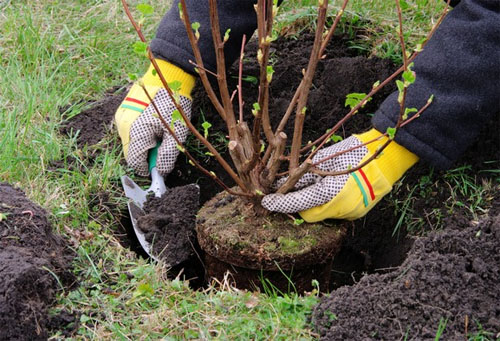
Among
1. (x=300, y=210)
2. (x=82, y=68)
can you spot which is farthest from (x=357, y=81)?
(x=82, y=68)

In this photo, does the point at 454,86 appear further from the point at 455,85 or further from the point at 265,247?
the point at 265,247

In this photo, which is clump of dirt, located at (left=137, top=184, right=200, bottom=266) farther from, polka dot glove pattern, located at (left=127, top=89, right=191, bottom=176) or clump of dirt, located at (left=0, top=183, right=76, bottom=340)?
clump of dirt, located at (left=0, top=183, right=76, bottom=340)

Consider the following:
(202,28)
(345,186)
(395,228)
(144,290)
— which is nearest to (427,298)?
(345,186)

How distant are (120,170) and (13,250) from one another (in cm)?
76

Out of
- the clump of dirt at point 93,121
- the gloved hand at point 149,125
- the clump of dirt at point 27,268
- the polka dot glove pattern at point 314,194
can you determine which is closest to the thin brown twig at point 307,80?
the polka dot glove pattern at point 314,194

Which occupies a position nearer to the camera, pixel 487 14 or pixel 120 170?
pixel 487 14

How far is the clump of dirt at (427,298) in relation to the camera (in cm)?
184

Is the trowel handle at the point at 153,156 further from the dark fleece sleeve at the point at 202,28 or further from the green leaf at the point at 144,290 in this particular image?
the green leaf at the point at 144,290

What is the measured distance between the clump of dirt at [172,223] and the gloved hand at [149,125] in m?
0.14

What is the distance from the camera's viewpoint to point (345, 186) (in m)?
2.30

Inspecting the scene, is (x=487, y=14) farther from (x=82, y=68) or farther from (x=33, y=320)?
(x=82, y=68)

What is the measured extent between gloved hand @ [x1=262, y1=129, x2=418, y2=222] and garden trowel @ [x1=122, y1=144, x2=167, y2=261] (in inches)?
21.6

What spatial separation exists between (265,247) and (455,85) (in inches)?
33.8

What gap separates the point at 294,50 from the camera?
321 cm
